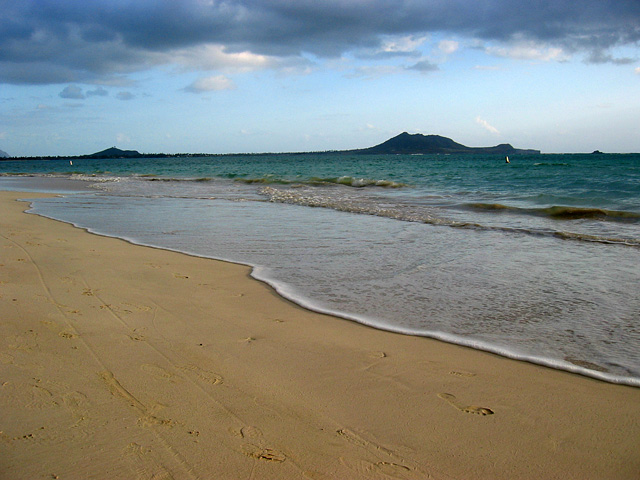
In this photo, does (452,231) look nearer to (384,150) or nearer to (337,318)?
(337,318)

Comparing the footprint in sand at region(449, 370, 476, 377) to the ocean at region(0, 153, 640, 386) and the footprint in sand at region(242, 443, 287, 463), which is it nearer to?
the ocean at region(0, 153, 640, 386)

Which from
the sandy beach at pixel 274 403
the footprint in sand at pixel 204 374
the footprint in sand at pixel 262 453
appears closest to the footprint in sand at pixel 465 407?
the sandy beach at pixel 274 403

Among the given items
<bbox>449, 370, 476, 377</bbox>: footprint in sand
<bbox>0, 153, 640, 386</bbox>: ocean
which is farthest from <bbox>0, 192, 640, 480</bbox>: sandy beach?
<bbox>0, 153, 640, 386</bbox>: ocean

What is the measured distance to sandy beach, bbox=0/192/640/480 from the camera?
2.14 meters

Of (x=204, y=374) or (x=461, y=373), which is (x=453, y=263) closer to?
(x=461, y=373)

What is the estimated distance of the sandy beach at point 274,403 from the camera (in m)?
2.14

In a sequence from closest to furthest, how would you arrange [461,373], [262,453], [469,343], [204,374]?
1. [262,453]
2. [204,374]
3. [461,373]
4. [469,343]

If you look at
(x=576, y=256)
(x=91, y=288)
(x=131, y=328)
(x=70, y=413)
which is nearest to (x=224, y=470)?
(x=70, y=413)

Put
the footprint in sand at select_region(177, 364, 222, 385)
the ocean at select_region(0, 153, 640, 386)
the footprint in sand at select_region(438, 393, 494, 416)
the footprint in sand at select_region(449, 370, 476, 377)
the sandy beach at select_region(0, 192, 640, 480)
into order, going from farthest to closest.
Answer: the ocean at select_region(0, 153, 640, 386), the footprint in sand at select_region(449, 370, 476, 377), the footprint in sand at select_region(177, 364, 222, 385), the footprint in sand at select_region(438, 393, 494, 416), the sandy beach at select_region(0, 192, 640, 480)

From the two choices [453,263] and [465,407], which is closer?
[465,407]

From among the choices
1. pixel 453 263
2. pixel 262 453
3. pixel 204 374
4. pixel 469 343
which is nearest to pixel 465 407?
pixel 469 343

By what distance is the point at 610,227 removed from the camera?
1014cm

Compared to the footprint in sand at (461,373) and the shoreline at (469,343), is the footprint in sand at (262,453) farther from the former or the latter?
the shoreline at (469,343)

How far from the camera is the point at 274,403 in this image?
2.67 meters
